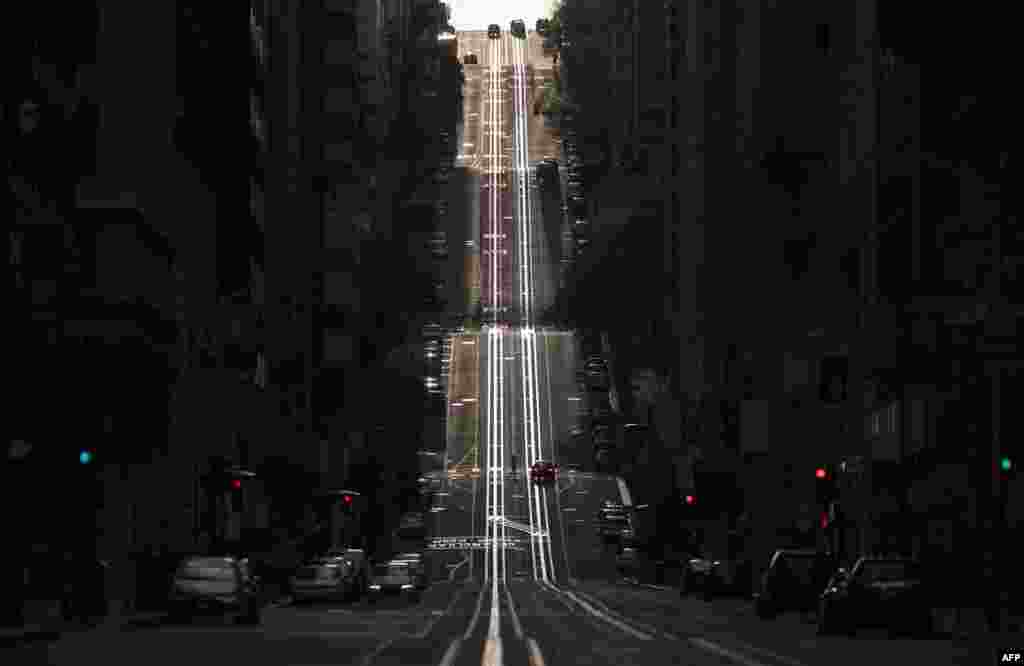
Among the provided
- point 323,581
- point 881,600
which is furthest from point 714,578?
point 881,600

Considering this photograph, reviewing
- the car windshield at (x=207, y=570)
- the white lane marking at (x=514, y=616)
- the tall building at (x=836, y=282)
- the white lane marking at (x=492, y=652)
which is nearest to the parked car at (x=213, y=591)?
the car windshield at (x=207, y=570)

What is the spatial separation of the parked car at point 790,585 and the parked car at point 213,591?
14426 millimetres

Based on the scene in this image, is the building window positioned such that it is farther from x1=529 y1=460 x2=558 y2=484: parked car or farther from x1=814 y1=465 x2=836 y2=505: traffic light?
x1=529 y1=460 x2=558 y2=484: parked car

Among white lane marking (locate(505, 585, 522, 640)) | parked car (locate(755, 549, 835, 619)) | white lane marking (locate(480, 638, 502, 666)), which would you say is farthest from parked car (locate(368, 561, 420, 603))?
white lane marking (locate(480, 638, 502, 666))

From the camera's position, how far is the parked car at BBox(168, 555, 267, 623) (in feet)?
172

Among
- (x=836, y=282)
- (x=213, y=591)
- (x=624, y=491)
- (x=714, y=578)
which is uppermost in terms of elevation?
(x=836, y=282)

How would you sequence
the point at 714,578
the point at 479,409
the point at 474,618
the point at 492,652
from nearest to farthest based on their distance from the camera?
the point at 492,652
the point at 474,618
the point at 714,578
the point at 479,409

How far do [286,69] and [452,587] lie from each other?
36759 mm

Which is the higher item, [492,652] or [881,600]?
[881,600]

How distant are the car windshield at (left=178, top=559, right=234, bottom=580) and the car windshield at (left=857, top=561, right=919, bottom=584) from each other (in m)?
15.0

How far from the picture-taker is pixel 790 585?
61.8m

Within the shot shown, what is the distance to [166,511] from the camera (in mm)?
79750

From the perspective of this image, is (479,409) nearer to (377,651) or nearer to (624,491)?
(624,491)

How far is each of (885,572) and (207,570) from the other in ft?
52.2
